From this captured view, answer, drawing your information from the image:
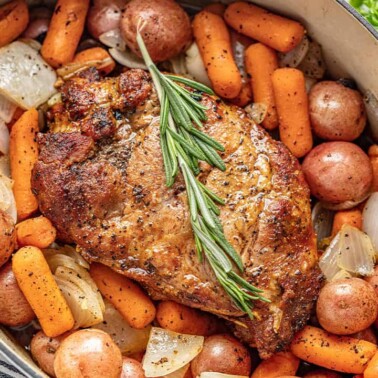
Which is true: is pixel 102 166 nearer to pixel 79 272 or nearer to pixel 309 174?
pixel 79 272

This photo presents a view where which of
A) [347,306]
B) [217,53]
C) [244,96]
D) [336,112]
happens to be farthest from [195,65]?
[347,306]

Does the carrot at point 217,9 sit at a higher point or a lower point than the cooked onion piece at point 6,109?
higher

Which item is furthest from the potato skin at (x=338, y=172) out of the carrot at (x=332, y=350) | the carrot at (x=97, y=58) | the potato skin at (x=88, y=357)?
the potato skin at (x=88, y=357)

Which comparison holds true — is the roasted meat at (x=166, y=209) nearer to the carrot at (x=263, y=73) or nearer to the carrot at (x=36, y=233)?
the carrot at (x=36, y=233)

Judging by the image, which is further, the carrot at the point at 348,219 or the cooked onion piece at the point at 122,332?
the carrot at the point at 348,219

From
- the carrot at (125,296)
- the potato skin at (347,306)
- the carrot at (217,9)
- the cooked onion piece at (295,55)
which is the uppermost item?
the cooked onion piece at (295,55)

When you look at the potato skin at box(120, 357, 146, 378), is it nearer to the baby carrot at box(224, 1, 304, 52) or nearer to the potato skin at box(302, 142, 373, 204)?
the potato skin at box(302, 142, 373, 204)
